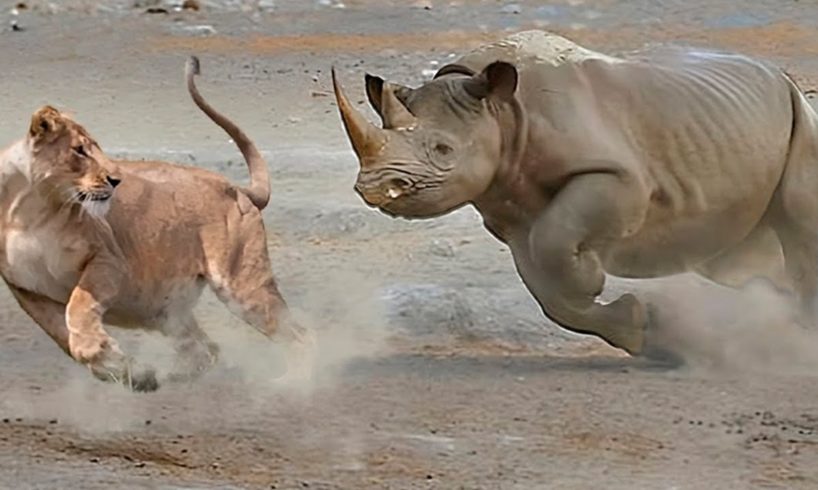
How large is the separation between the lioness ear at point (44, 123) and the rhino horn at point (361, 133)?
2.46 ft

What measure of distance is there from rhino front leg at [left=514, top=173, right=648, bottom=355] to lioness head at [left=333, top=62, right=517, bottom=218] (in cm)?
23

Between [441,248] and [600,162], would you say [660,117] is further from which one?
[441,248]

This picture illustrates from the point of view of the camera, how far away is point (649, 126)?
5.66 metres

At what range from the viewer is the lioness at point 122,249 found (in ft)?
17.0

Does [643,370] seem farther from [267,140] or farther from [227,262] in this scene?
[267,140]

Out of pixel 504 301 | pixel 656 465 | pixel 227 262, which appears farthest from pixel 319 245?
pixel 656 465

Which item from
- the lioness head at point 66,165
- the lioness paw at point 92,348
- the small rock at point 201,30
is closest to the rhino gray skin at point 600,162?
the lioness head at point 66,165

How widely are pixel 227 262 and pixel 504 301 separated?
1338 mm

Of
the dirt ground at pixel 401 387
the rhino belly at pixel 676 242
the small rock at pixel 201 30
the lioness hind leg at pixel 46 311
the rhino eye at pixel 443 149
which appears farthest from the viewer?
the small rock at pixel 201 30

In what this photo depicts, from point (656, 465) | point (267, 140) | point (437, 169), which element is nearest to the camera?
point (656, 465)

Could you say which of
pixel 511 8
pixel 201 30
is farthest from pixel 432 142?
pixel 511 8

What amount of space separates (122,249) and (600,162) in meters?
1.35

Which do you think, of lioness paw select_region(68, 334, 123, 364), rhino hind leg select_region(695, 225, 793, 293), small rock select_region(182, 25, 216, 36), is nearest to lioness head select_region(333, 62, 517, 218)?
lioness paw select_region(68, 334, 123, 364)

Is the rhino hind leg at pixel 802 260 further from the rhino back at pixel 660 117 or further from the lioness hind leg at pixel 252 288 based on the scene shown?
the lioness hind leg at pixel 252 288
